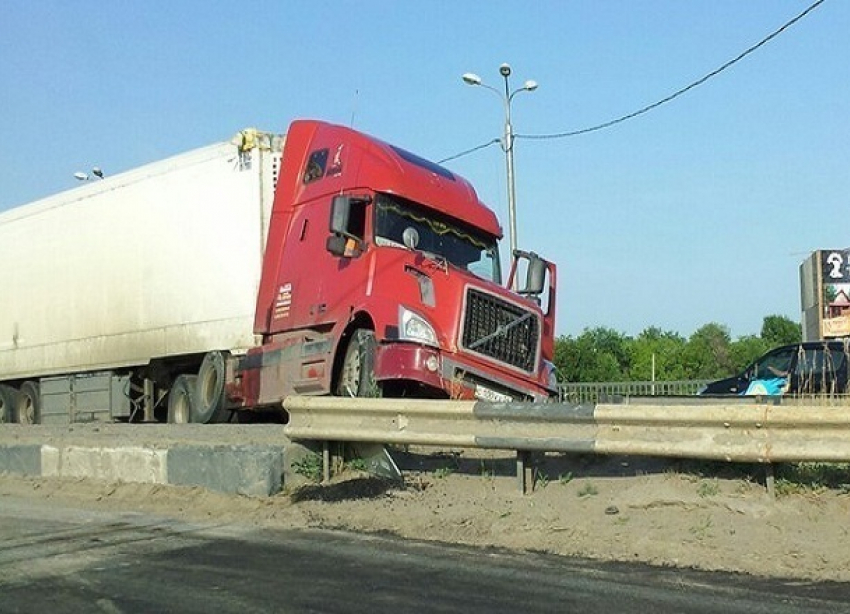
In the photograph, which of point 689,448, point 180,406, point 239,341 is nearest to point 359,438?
point 689,448

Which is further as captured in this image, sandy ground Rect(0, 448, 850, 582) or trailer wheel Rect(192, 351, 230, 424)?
trailer wheel Rect(192, 351, 230, 424)

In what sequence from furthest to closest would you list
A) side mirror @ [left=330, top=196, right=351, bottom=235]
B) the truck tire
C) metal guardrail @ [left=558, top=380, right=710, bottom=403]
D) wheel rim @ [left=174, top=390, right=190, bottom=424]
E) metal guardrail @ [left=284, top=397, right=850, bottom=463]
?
metal guardrail @ [left=558, top=380, right=710, bottom=403] < wheel rim @ [left=174, top=390, right=190, bottom=424] < the truck tire < side mirror @ [left=330, top=196, right=351, bottom=235] < metal guardrail @ [left=284, top=397, right=850, bottom=463]

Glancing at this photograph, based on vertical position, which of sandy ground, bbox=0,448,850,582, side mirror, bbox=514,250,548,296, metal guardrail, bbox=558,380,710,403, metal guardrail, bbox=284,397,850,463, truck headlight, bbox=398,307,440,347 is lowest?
sandy ground, bbox=0,448,850,582

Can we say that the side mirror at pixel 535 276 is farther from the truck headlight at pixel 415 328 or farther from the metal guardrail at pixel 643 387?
the metal guardrail at pixel 643 387

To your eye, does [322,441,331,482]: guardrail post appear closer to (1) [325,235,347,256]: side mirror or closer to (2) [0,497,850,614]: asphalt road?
(2) [0,497,850,614]: asphalt road

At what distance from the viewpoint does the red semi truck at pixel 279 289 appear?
37.1ft

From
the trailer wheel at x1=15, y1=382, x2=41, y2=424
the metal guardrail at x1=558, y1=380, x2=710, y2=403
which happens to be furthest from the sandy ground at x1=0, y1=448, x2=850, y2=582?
the metal guardrail at x1=558, y1=380, x2=710, y2=403

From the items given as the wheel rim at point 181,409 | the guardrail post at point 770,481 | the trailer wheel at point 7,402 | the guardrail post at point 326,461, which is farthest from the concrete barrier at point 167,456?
the trailer wheel at point 7,402

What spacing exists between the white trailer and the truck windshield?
278 centimetres

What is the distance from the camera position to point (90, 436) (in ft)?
37.6

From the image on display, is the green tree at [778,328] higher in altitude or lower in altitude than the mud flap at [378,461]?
higher

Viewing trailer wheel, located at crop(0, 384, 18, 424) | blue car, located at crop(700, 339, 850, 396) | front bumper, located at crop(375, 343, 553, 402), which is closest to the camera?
front bumper, located at crop(375, 343, 553, 402)

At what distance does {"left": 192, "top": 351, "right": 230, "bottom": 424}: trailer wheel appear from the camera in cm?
1463

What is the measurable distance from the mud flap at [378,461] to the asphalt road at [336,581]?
0.91 metres
